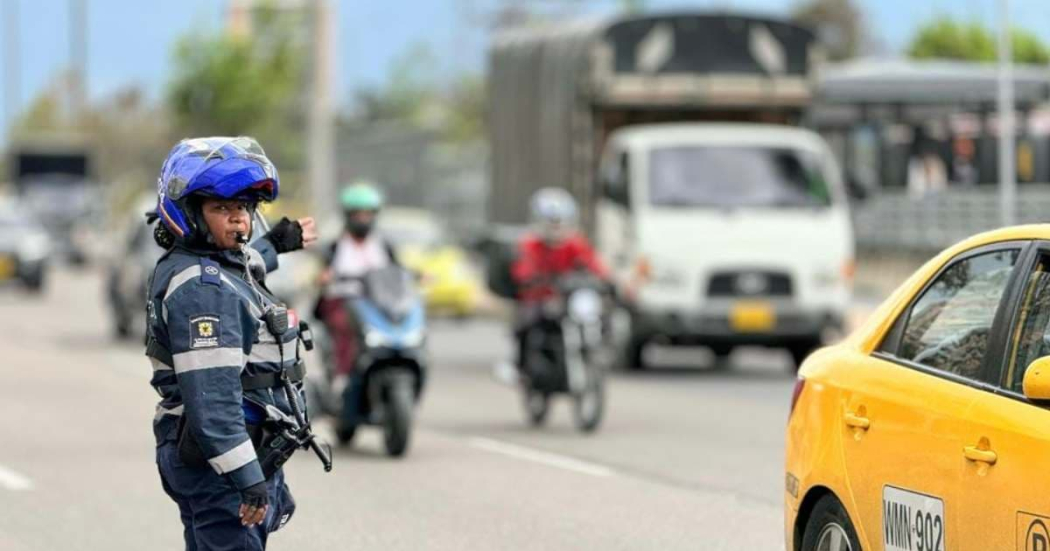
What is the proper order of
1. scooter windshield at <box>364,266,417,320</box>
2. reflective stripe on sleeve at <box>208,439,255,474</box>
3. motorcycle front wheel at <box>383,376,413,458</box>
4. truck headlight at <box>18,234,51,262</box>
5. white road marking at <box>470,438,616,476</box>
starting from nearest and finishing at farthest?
1. reflective stripe on sleeve at <box>208,439,255,474</box>
2. white road marking at <box>470,438,616,476</box>
3. motorcycle front wheel at <box>383,376,413,458</box>
4. scooter windshield at <box>364,266,417,320</box>
5. truck headlight at <box>18,234,51,262</box>

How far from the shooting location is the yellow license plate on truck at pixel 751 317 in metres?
21.5

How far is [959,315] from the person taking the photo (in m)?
7.11

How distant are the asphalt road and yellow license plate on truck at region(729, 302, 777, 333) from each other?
0.51 meters

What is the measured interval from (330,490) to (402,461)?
66.6 inches

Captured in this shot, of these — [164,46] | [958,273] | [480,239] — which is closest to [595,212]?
[480,239]

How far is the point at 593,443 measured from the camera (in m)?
15.8

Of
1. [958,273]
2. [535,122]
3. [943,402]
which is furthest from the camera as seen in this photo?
[535,122]

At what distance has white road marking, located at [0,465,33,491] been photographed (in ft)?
43.6

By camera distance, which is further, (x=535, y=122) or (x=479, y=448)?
(x=535, y=122)

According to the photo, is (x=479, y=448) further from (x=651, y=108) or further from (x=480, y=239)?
(x=480, y=239)

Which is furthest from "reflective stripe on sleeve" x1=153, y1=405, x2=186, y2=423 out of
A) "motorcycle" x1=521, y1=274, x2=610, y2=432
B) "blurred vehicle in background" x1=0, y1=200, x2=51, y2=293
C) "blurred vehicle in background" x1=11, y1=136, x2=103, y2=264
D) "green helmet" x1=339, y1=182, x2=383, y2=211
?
"blurred vehicle in background" x1=11, y1=136, x2=103, y2=264

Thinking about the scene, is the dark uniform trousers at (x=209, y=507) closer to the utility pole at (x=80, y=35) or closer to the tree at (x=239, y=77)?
the tree at (x=239, y=77)

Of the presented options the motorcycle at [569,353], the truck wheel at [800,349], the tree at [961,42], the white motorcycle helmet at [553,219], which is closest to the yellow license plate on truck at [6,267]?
the truck wheel at [800,349]

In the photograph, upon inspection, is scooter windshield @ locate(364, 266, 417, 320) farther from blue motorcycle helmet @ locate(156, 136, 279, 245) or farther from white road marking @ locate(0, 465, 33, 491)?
blue motorcycle helmet @ locate(156, 136, 279, 245)
